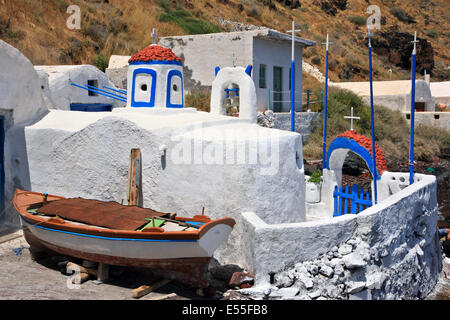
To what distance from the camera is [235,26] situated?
35344 millimetres

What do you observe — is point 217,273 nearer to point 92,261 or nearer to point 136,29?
point 92,261

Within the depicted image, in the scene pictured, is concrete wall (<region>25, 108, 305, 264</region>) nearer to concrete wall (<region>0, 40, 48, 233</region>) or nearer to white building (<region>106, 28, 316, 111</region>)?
concrete wall (<region>0, 40, 48, 233</region>)

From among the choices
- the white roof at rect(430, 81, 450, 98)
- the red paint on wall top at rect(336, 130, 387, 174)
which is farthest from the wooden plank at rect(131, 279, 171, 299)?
the white roof at rect(430, 81, 450, 98)

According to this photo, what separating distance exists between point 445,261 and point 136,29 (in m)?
22.5

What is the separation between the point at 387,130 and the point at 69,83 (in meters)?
18.1

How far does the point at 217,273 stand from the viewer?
833 cm

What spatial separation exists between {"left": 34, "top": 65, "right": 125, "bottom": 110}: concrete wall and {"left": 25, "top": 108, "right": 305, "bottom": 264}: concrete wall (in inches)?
155

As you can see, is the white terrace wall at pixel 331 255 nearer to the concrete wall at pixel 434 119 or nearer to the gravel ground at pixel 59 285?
the gravel ground at pixel 59 285

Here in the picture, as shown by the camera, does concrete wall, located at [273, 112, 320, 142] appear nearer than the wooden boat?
No

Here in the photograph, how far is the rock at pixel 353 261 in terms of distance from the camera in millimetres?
7766

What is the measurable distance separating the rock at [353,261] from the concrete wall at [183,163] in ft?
4.79

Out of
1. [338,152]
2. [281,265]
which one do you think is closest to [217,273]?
[281,265]

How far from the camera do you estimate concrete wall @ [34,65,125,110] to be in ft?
45.9

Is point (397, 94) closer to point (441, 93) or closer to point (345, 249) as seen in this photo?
point (441, 93)
